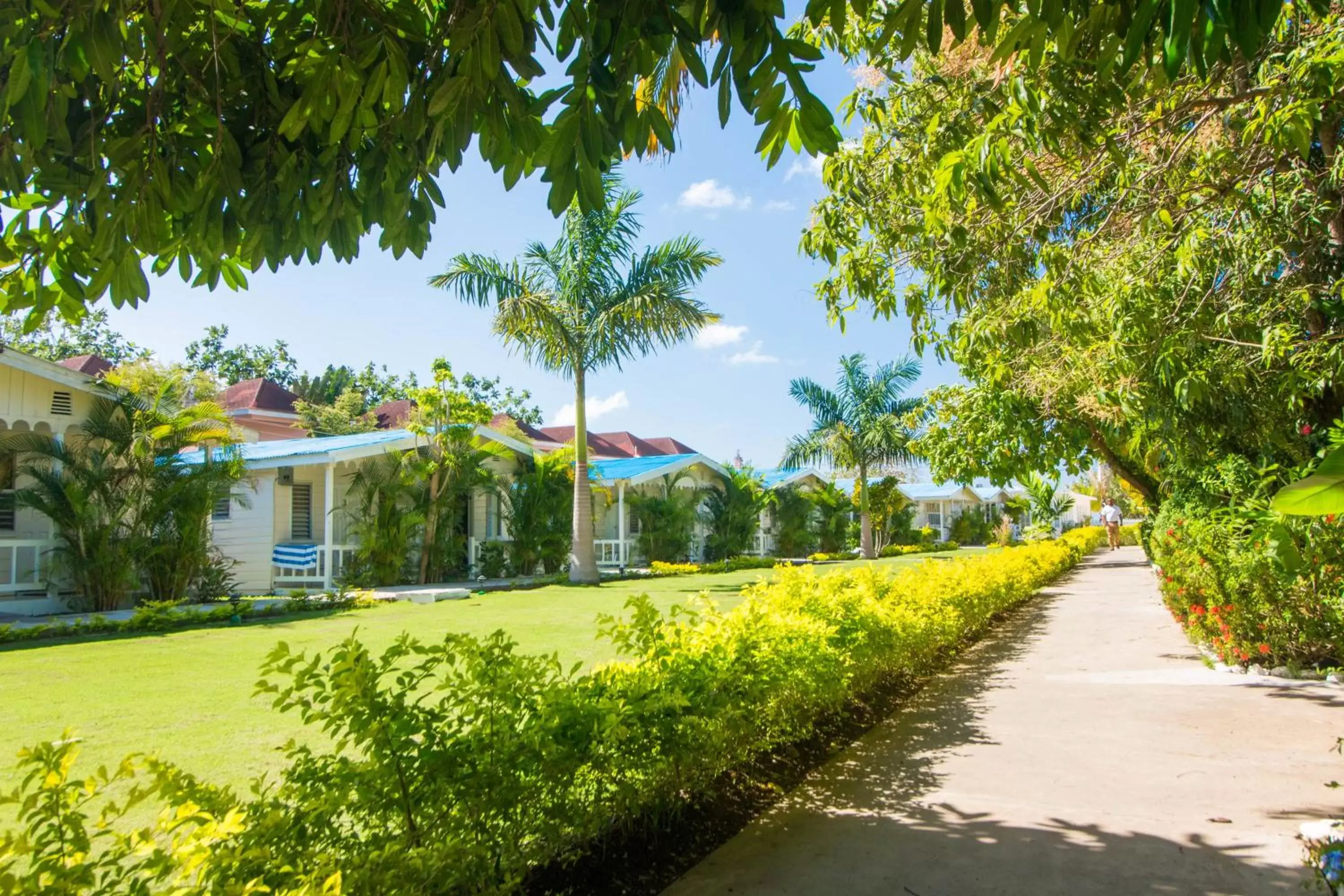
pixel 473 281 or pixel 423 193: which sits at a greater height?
pixel 473 281

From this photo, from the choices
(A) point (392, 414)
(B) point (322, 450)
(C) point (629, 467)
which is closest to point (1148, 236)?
(B) point (322, 450)

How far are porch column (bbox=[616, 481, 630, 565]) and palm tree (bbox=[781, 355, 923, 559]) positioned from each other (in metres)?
10.3

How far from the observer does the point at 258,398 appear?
140 feet

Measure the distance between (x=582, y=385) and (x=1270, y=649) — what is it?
15667mm

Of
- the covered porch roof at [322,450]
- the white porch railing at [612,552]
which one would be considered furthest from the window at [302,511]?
the white porch railing at [612,552]

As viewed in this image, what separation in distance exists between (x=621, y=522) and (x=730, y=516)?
5.29 metres

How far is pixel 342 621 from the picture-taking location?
12961mm

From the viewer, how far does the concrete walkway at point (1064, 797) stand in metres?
3.66

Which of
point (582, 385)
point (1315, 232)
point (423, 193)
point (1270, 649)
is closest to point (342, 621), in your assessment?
point (582, 385)

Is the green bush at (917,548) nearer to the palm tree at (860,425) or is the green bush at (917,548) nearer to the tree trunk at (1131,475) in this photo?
the palm tree at (860,425)

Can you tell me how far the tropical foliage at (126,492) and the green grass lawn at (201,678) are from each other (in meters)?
2.98

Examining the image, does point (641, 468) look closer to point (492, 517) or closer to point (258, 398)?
point (492, 517)

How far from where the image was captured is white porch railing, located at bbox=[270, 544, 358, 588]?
61.6 ft

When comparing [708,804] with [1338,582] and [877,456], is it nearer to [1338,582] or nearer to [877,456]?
[1338,582]
